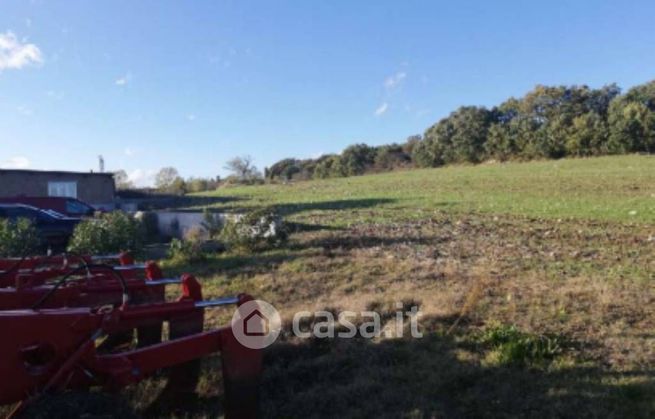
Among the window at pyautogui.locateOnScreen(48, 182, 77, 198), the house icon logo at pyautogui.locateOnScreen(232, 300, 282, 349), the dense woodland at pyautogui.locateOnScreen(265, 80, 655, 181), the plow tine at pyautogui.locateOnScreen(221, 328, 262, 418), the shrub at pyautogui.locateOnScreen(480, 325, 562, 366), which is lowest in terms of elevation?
the shrub at pyautogui.locateOnScreen(480, 325, 562, 366)

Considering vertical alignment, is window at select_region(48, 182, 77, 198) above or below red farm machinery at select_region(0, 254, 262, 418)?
above

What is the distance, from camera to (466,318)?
5.60 m

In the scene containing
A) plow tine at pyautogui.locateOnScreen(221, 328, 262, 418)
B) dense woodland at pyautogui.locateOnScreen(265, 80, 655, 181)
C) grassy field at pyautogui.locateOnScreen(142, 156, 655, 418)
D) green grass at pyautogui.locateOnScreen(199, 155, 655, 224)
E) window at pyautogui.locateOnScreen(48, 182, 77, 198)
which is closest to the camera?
plow tine at pyautogui.locateOnScreen(221, 328, 262, 418)

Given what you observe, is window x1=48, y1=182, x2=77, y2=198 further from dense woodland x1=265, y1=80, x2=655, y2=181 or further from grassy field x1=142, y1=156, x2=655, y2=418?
dense woodland x1=265, y1=80, x2=655, y2=181

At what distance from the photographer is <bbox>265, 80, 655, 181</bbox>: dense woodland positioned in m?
42.5

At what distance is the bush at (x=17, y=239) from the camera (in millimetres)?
10289

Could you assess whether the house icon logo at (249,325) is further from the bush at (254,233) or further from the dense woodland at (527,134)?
the dense woodland at (527,134)

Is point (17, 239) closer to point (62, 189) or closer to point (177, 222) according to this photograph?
point (177, 222)

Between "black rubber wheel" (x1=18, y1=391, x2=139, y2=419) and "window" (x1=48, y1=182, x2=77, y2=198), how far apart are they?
2826 cm

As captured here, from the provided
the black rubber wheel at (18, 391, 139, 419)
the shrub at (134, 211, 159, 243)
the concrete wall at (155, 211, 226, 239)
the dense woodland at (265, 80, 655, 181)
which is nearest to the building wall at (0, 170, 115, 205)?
the shrub at (134, 211, 159, 243)

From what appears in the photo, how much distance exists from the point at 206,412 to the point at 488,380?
218 cm

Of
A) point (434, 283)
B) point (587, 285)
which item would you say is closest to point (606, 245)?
point (587, 285)

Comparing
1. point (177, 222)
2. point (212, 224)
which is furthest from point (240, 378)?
point (177, 222)

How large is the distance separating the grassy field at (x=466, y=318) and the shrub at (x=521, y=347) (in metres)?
0.01
